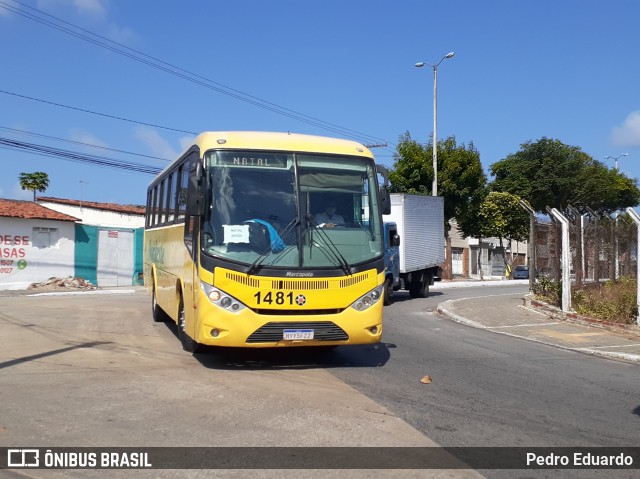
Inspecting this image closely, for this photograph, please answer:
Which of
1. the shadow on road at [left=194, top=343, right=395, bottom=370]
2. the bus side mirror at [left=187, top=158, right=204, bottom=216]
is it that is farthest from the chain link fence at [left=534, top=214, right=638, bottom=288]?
the bus side mirror at [left=187, top=158, right=204, bottom=216]

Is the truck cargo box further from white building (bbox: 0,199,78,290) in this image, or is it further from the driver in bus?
white building (bbox: 0,199,78,290)

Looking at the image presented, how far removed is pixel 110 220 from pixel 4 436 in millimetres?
32149

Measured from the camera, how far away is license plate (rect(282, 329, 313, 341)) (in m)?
7.79

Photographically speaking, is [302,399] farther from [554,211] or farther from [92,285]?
[92,285]

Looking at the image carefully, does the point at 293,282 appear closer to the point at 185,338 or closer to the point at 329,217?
the point at 329,217

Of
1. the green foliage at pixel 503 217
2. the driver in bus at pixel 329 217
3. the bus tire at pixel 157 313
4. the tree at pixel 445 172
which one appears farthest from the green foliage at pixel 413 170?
the driver in bus at pixel 329 217

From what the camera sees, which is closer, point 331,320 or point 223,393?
point 223,393

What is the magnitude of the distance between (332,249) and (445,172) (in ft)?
91.9

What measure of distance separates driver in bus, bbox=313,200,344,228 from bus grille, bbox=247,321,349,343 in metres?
1.31

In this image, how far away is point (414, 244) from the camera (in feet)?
69.2

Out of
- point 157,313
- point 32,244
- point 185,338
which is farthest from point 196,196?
point 32,244

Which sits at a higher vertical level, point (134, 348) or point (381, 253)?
point (381, 253)

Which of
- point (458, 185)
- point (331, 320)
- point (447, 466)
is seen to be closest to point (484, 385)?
point (331, 320)

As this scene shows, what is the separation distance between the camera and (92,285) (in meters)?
28.4
